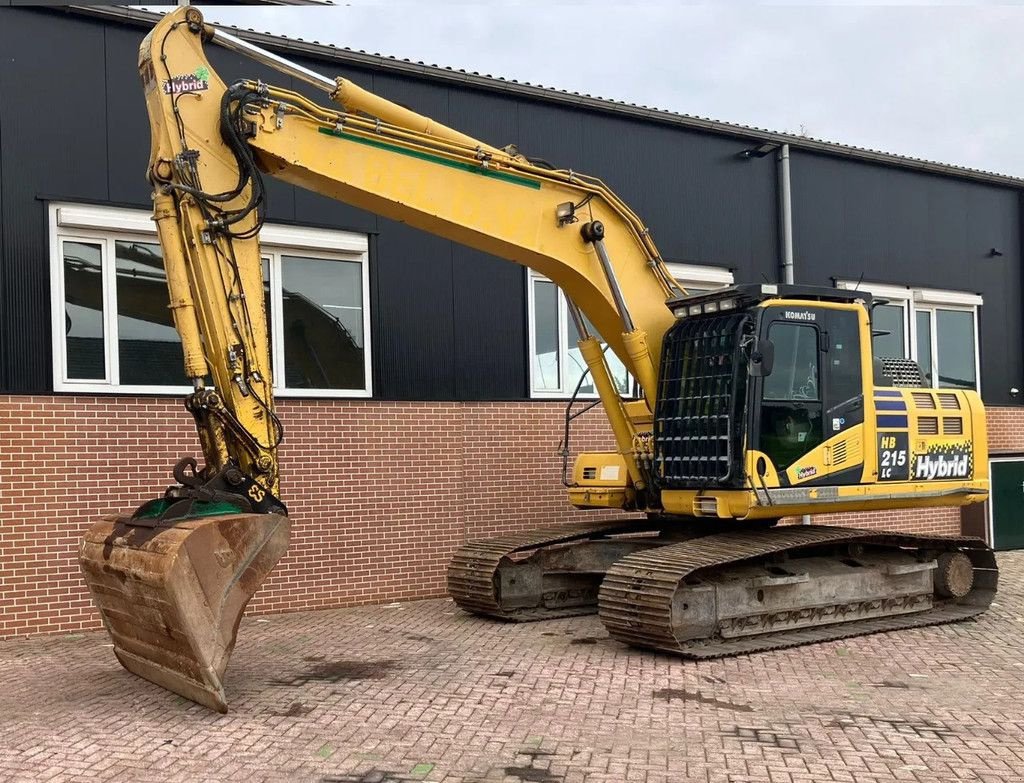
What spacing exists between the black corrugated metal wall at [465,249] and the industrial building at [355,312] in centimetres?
3

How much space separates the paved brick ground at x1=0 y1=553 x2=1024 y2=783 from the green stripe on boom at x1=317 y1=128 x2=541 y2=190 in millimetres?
3892

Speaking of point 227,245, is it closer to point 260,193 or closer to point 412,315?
point 260,193

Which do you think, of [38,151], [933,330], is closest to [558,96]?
[38,151]

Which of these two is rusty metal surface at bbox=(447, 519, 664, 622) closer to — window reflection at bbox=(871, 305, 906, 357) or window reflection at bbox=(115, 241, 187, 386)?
window reflection at bbox=(115, 241, 187, 386)

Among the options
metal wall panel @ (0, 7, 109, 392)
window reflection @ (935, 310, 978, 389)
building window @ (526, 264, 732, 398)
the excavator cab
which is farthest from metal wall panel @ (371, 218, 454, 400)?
window reflection @ (935, 310, 978, 389)

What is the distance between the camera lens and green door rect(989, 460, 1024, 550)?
48.7ft

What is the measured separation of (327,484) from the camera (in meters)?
10.6

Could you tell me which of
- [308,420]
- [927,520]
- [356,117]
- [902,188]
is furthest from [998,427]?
[356,117]

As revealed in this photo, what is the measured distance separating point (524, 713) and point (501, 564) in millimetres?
3193

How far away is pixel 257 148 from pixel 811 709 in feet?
17.5

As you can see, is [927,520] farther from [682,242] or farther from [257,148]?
[257,148]

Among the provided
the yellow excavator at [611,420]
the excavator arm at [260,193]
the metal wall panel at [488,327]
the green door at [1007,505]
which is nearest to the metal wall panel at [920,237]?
the green door at [1007,505]

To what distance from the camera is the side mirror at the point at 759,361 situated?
8375 millimetres

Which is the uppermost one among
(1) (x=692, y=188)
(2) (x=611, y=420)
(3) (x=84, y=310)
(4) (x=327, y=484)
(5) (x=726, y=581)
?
(1) (x=692, y=188)
